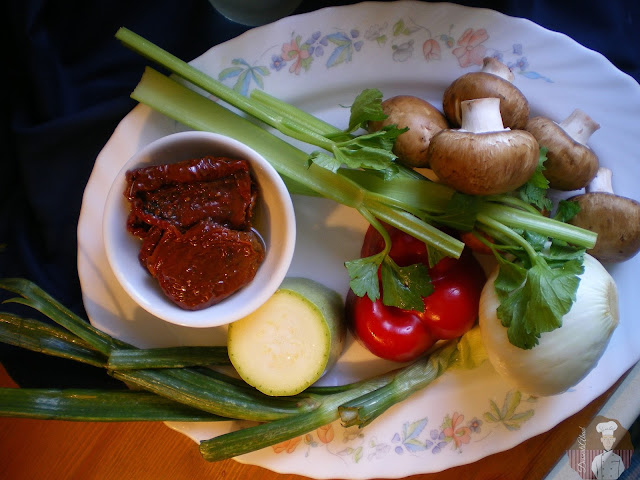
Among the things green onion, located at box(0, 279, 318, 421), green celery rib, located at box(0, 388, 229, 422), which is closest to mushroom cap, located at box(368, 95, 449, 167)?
green onion, located at box(0, 279, 318, 421)

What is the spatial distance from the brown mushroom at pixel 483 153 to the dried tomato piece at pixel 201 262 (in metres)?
0.52

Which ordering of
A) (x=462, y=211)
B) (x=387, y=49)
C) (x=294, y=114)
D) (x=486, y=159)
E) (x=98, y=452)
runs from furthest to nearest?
(x=98, y=452)
(x=387, y=49)
(x=294, y=114)
(x=462, y=211)
(x=486, y=159)

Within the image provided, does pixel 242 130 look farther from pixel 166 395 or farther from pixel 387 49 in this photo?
pixel 166 395

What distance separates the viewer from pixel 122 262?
4.35ft

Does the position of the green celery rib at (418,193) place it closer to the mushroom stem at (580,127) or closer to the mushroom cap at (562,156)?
the mushroom cap at (562,156)

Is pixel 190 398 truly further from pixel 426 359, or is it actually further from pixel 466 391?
pixel 466 391

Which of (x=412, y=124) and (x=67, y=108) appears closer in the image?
(x=412, y=124)

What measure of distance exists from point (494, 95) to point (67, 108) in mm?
1226

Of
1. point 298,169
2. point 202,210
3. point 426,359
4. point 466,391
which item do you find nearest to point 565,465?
point 466,391

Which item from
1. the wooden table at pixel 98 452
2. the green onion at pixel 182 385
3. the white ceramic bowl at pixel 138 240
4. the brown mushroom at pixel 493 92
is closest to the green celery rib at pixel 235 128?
the white ceramic bowl at pixel 138 240

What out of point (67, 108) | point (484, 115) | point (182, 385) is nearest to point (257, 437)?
point (182, 385)

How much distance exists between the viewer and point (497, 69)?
1431 millimetres

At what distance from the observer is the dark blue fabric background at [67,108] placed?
160 centimetres

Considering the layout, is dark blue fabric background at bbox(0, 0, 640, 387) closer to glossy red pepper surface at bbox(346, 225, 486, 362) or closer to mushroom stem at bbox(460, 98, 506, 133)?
mushroom stem at bbox(460, 98, 506, 133)
